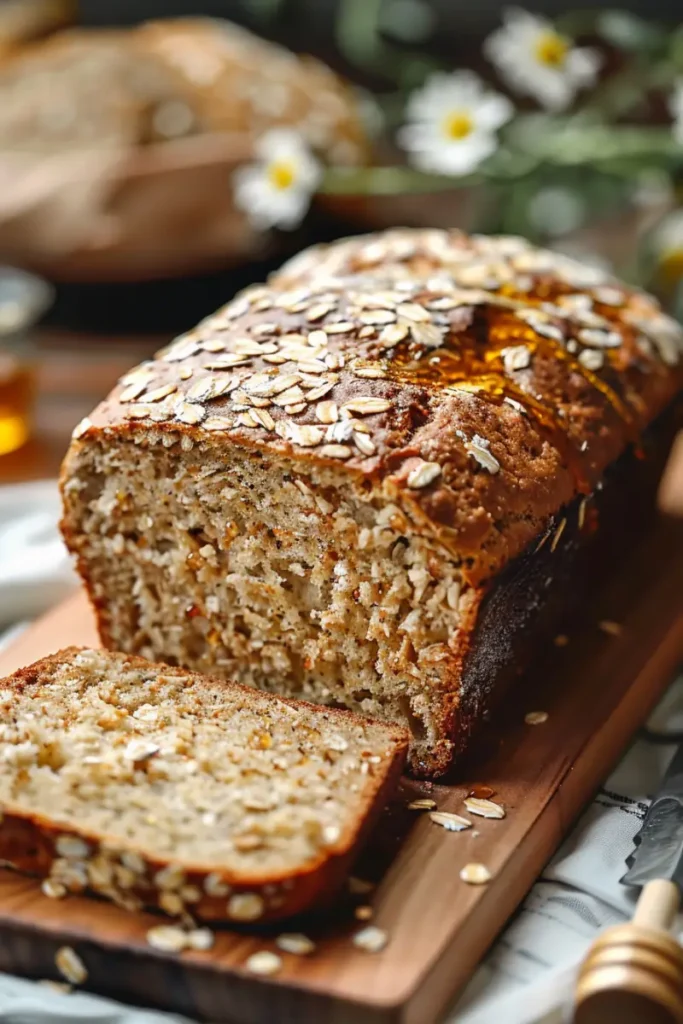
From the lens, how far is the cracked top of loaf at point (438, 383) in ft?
7.97

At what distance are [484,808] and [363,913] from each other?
39 cm

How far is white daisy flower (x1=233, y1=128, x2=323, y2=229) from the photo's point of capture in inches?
175

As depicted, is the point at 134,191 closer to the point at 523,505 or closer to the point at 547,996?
the point at 523,505

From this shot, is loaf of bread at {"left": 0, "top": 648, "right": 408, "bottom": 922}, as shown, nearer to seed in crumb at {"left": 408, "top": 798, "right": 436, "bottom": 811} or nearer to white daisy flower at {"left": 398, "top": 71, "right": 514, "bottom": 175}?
seed in crumb at {"left": 408, "top": 798, "right": 436, "bottom": 811}

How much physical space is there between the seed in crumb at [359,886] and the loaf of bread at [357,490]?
0.38 m

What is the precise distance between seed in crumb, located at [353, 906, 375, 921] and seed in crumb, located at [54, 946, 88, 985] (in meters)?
0.45

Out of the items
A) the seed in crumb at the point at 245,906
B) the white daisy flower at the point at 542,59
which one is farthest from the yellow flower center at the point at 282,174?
the seed in crumb at the point at 245,906

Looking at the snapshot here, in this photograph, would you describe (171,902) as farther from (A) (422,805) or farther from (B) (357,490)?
(B) (357,490)

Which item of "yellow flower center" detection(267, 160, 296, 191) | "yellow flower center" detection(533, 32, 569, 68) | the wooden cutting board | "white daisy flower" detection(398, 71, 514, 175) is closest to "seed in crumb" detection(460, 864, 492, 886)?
the wooden cutting board

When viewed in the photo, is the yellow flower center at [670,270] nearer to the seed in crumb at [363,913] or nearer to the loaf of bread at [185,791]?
the loaf of bread at [185,791]

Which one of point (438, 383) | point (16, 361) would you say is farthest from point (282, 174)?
point (438, 383)

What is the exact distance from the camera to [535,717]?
2.72 meters

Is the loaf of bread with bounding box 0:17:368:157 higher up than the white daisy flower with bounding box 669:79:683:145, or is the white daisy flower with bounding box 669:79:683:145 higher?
the white daisy flower with bounding box 669:79:683:145

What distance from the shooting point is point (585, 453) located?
279cm
